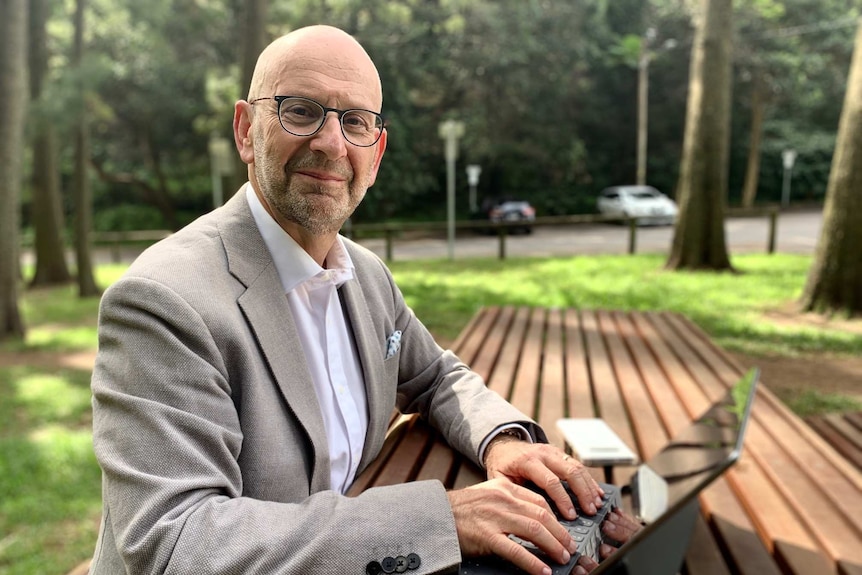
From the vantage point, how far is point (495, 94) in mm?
23766

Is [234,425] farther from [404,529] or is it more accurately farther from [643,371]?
[643,371]

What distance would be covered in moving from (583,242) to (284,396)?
16730 millimetres

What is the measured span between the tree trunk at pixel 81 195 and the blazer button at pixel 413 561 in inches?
474

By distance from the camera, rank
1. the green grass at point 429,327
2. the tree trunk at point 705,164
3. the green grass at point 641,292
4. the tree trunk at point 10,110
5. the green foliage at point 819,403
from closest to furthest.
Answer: the green grass at point 429,327, the green foliage at point 819,403, the green grass at point 641,292, the tree trunk at point 10,110, the tree trunk at point 705,164

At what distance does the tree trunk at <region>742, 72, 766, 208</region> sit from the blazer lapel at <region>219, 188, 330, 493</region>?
29714mm

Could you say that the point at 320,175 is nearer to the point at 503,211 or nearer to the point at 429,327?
the point at 429,327

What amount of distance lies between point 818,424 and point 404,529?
130 inches

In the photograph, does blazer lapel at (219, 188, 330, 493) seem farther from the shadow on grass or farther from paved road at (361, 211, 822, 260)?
paved road at (361, 211, 822, 260)

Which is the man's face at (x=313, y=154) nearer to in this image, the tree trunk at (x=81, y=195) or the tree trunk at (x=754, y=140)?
the tree trunk at (x=81, y=195)

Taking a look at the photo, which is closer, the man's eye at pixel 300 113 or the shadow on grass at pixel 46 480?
the man's eye at pixel 300 113

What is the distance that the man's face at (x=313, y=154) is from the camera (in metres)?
1.43

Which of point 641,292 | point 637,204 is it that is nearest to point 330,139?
point 641,292

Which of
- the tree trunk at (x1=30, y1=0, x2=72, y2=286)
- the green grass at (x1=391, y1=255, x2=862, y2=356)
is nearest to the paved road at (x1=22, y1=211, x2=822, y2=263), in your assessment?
the green grass at (x1=391, y1=255, x2=862, y2=356)

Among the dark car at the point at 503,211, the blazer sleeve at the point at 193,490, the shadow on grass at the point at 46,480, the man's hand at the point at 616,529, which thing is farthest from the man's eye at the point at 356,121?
the dark car at the point at 503,211
